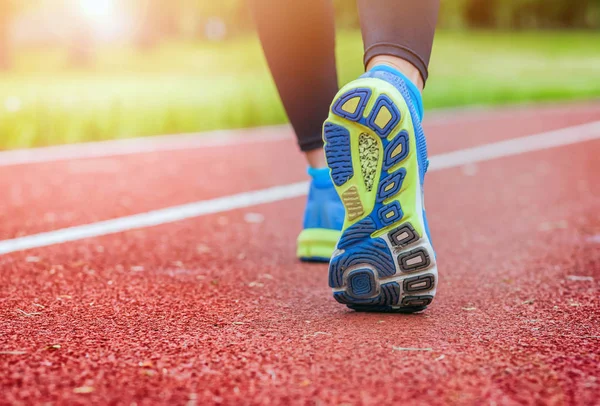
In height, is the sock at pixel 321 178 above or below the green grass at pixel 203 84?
above

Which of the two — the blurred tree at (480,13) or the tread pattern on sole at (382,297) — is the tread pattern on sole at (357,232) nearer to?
the tread pattern on sole at (382,297)

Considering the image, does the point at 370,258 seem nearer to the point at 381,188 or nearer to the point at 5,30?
the point at 381,188

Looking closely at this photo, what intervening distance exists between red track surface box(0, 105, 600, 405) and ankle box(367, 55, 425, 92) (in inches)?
17.8

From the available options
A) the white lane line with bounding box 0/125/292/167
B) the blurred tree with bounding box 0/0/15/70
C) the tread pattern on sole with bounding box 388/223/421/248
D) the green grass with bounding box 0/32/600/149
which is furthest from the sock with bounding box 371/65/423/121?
→ the blurred tree with bounding box 0/0/15/70

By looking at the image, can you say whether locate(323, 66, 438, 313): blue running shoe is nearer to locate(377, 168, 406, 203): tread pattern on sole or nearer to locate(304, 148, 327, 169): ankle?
locate(377, 168, 406, 203): tread pattern on sole

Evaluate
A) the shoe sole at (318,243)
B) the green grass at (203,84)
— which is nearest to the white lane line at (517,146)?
the shoe sole at (318,243)

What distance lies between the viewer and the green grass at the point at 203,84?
651cm

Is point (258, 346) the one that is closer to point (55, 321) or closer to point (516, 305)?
point (55, 321)

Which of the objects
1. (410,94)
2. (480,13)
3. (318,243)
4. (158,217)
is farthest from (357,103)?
(480,13)

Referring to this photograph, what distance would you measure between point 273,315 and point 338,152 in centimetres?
35

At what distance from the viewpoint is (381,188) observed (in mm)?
1379

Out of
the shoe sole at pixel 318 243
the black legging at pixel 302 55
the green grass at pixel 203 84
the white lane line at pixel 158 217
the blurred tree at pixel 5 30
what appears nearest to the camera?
the black legging at pixel 302 55

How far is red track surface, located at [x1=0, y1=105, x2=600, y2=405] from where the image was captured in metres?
1.07

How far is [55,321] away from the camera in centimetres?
144
